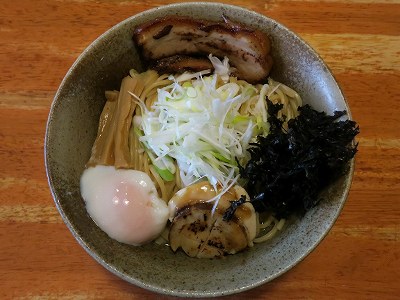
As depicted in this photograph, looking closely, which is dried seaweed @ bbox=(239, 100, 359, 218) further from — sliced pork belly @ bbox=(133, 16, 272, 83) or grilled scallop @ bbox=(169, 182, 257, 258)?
sliced pork belly @ bbox=(133, 16, 272, 83)

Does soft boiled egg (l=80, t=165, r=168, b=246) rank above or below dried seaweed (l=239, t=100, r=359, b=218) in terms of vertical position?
below

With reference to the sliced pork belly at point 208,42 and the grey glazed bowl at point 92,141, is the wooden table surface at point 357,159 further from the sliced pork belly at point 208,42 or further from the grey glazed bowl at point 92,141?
the sliced pork belly at point 208,42

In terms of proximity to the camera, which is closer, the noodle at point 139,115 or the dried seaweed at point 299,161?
the dried seaweed at point 299,161

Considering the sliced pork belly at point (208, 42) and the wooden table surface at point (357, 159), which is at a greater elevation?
the sliced pork belly at point (208, 42)

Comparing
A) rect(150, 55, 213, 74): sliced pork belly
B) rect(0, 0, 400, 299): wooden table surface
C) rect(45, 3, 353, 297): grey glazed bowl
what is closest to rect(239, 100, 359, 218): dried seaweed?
rect(45, 3, 353, 297): grey glazed bowl

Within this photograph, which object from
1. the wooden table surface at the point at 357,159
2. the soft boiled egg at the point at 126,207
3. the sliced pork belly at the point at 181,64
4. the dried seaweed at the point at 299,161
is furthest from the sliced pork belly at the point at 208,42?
the soft boiled egg at the point at 126,207

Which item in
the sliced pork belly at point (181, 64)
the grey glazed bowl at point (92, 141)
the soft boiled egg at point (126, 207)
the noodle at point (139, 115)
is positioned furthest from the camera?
the sliced pork belly at point (181, 64)
